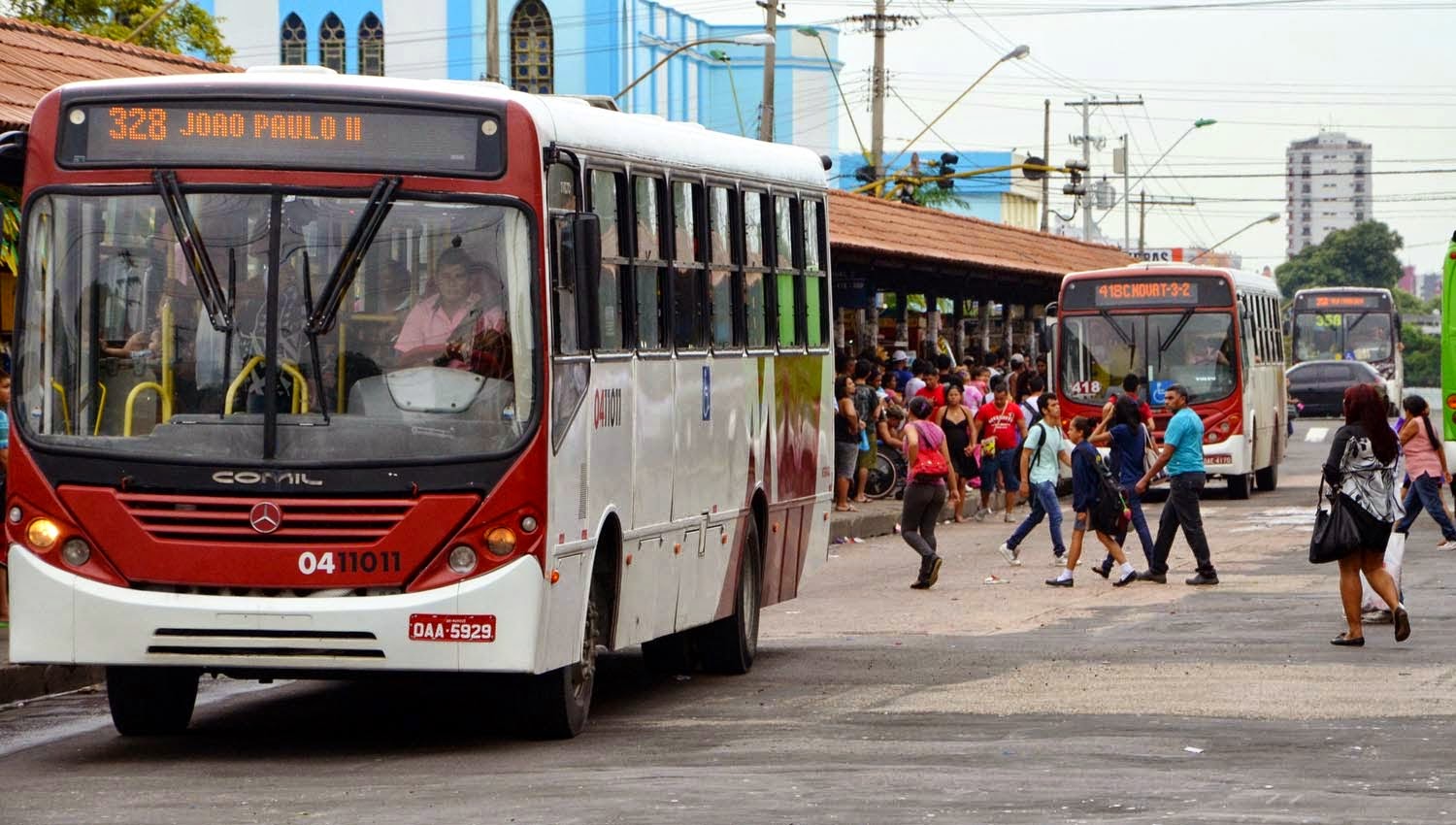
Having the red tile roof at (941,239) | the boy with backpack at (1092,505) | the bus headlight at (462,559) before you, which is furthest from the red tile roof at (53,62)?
the red tile roof at (941,239)

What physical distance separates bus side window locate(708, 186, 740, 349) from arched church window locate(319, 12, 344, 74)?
52437mm

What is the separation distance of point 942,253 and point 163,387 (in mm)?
24216

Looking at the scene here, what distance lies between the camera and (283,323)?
1019 centimetres

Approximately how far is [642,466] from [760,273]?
2634 mm

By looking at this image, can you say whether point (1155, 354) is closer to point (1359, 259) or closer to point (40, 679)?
point (40, 679)

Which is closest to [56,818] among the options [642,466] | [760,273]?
[642,466]

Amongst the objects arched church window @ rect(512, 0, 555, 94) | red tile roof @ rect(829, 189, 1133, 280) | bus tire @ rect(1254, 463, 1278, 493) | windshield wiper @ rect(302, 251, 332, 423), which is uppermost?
arched church window @ rect(512, 0, 555, 94)

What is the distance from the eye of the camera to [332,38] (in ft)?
213

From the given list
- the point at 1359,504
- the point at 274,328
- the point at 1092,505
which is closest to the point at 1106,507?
the point at 1092,505

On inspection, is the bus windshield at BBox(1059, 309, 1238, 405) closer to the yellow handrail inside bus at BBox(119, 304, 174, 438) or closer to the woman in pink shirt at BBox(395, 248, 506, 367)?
the woman in pink shirt at BBox(395, 248, 506, 367)

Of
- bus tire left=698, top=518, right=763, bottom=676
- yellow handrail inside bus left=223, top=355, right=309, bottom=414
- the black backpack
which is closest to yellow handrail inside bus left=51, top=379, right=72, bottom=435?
yellow handrail inside bus left=223, top=355, right=309, bottom=414

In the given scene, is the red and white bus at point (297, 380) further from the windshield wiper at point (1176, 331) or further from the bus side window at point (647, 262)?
the windshield wiper at point (1176, 331)

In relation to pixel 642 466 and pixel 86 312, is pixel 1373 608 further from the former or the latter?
pixel 86 312

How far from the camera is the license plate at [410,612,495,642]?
10.0 metres
